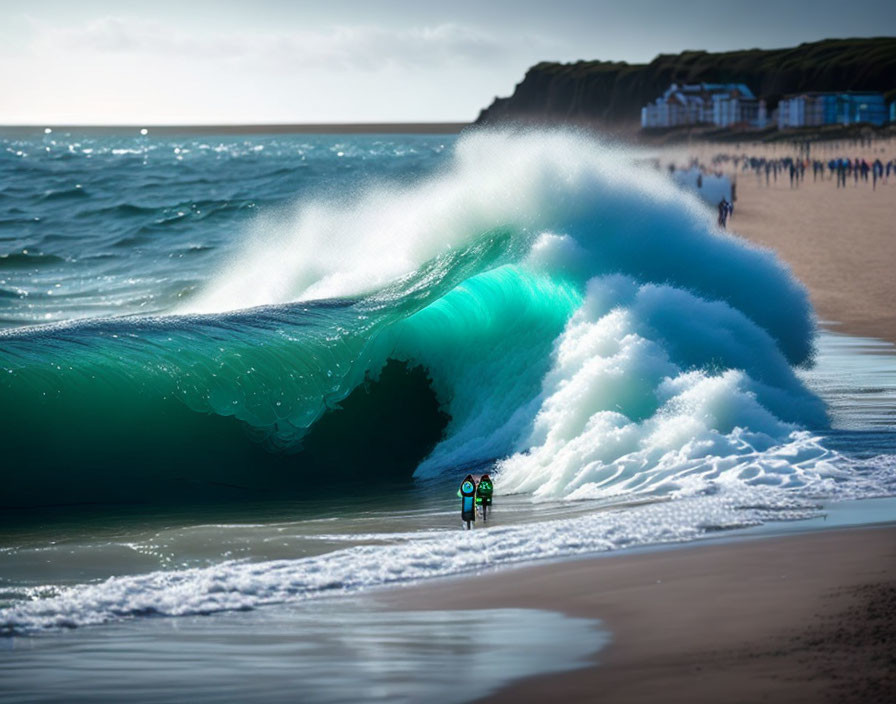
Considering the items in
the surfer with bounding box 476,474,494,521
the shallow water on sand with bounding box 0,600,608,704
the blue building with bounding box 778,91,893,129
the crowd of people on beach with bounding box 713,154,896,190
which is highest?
the blue building with bounding box 778,91,893,129

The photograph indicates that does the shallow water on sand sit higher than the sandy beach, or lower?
lower

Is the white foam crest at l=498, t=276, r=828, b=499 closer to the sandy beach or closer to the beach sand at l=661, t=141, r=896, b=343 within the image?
the sandy beach

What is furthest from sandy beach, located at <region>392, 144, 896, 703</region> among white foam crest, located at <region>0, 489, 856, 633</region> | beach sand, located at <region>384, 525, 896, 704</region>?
white foam crest, located at <region>0, 489, 856, 633</region>

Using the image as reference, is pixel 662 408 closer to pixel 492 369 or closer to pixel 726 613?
pixel 492 369

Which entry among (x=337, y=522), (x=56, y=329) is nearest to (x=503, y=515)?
(x=337, y=522)

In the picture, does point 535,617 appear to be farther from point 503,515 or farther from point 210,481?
point 210,481

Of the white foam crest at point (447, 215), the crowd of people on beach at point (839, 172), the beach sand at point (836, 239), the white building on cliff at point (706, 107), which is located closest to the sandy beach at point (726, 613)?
the white foam crest at point (447, 215)

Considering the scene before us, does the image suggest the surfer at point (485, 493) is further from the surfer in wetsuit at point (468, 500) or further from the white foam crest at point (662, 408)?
the white foam crest at point (662, 408)
